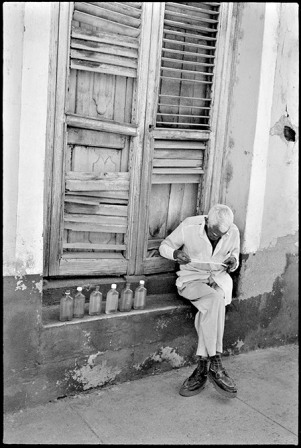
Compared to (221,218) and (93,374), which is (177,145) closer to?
(221,218)

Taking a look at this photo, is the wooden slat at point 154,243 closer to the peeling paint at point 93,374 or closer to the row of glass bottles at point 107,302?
the row of glass bottles at point 107,302

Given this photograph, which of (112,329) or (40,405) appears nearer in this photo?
(40,405)

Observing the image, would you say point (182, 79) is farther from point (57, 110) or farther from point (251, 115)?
point (57, 110)

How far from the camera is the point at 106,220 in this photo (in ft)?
14.3

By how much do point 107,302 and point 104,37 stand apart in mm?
1998

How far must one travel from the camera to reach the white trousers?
416 centimetres

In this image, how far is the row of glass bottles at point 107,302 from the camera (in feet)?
13.0

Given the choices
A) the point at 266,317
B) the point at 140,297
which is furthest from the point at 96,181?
the point at 266,317

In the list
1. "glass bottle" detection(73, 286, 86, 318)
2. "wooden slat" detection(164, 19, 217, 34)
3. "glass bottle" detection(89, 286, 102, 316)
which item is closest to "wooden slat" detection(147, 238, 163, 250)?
"glass bottle" detection(89, 286, 102, 316)

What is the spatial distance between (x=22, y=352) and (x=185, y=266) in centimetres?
151

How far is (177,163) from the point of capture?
4645 millimetres

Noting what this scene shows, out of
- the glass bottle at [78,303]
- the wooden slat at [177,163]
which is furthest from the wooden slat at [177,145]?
the glass bottle at [78,303]

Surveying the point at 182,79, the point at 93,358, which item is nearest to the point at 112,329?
the point at 93,358

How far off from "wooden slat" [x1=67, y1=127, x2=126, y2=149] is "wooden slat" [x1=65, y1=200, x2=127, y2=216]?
47 centimetres
